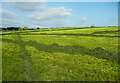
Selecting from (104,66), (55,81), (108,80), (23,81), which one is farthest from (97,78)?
(23,81)

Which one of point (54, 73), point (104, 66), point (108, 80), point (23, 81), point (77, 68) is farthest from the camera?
point (104, 66)

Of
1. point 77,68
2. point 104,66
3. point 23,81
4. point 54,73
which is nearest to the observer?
point 23,81

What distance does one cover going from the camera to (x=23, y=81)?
6164 mm

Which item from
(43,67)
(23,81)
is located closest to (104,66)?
(43,67)

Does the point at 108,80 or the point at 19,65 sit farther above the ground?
the point at 19,65

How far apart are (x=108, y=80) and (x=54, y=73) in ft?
12.3

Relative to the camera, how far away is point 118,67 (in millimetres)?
8461

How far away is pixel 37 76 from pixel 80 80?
2919 mm

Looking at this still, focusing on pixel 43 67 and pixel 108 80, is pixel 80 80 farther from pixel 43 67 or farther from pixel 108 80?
pixel 43 67

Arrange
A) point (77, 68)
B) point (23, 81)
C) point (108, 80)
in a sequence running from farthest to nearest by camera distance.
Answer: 1. point (77, 68)
2. point (108, 80)
3. point (23, 81)

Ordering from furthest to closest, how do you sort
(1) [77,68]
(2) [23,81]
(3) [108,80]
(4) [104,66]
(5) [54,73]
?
(4) [104,66] < (1) [77,68] < (5) [54,73] < (3) [108,80] < (2) [23,81]

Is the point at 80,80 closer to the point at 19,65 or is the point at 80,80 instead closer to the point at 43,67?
the point at 43,67

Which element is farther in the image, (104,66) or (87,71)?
(104,66)

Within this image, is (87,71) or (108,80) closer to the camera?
(108,80)
